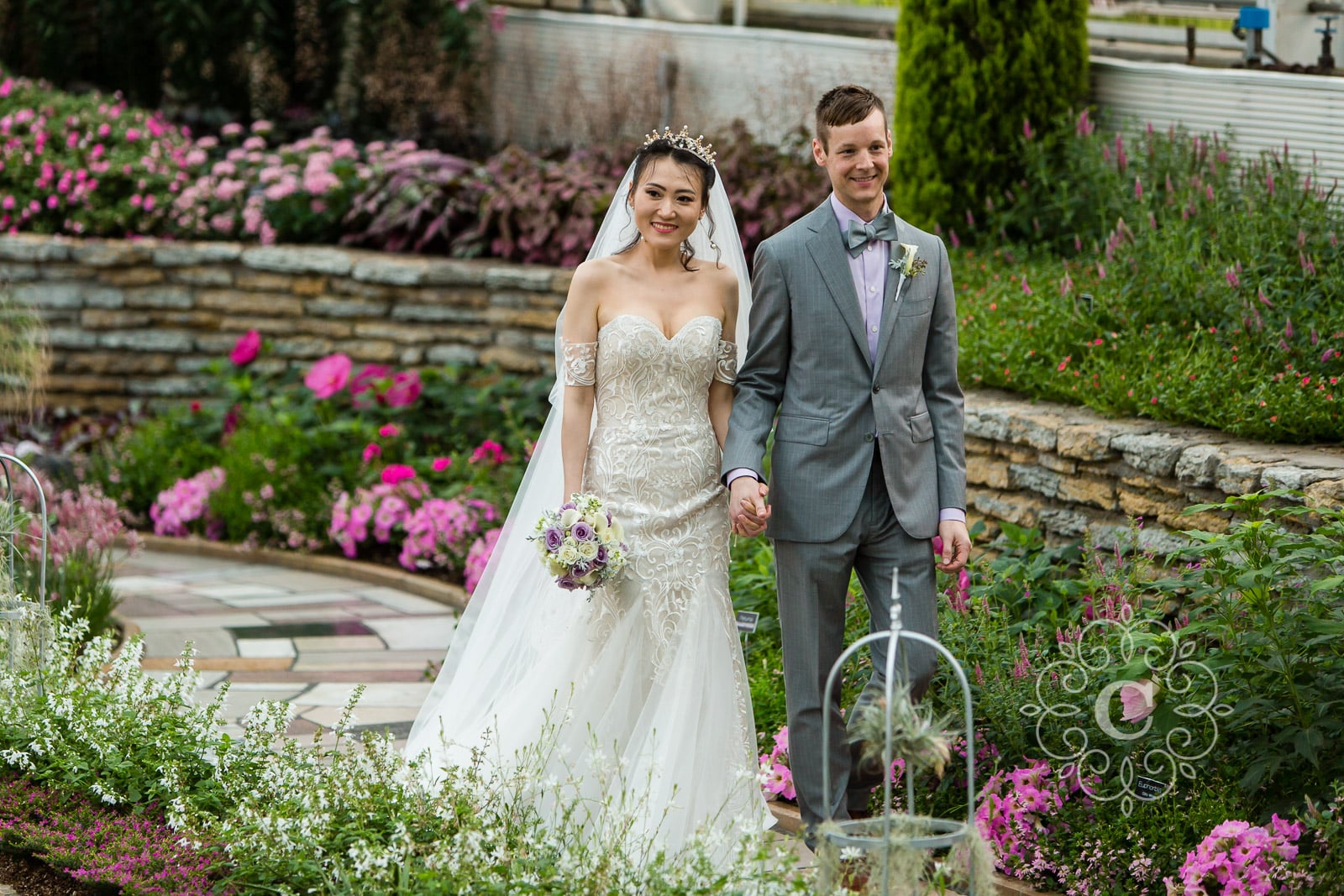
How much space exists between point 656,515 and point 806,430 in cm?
55

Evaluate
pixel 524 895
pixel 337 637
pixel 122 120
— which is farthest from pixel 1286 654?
pixel 122 120

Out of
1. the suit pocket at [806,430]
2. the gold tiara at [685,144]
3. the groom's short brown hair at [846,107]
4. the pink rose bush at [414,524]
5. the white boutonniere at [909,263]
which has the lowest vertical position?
the pink rose bush at [414,524]

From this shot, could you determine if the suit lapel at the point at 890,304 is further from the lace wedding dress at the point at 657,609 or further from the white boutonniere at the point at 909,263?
the lace wedding dress at the point at 657,609

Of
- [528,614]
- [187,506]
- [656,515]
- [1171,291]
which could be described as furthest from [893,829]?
[187,506]

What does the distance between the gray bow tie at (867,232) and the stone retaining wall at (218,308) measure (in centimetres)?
506

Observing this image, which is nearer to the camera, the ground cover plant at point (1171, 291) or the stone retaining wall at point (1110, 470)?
the stone retaining wall at point (1110, 470)

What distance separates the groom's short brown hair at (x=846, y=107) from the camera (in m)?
3.33

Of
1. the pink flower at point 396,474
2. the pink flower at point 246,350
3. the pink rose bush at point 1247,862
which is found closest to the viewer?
the pink rose bush at point 1247,862

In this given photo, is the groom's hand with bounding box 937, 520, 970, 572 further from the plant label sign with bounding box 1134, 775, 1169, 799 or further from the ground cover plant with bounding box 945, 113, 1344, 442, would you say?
the ground cover plant with bounding box 945, 113, 1344, 442

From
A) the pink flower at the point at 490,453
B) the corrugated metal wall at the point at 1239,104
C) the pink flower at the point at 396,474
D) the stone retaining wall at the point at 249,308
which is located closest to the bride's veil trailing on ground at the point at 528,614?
the pink flower at the point at 490,453

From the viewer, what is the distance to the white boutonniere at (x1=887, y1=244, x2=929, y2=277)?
3396mm

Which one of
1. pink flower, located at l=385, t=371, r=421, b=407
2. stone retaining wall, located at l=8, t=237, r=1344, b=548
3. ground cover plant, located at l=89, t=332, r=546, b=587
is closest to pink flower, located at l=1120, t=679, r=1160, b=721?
ground cover plant, located at l=89, t=332, r=546, b=587

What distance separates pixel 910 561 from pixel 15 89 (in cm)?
878

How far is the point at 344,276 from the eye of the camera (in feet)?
28.5
